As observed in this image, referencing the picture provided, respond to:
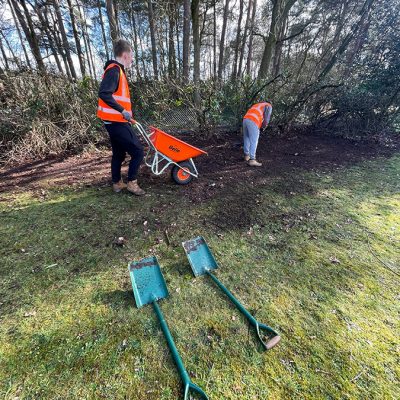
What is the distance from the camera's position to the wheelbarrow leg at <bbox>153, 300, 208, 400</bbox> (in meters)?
1.37

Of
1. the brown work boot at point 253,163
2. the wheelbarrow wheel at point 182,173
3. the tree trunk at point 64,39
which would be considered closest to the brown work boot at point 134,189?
the wheelbarrow wheel at point 182,173

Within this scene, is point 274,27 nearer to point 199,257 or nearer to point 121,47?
point 121,47

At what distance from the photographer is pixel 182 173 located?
3973mm

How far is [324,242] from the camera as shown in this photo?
9.16 feet

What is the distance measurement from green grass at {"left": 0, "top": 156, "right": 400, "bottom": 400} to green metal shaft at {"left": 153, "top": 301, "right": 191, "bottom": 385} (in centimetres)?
6

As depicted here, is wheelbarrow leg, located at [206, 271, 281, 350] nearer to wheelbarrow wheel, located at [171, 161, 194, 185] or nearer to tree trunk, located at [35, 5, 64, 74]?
wheelbarrow wheel, located at [171, 161, 194, 185]

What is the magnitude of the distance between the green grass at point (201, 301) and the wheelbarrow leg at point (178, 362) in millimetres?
61

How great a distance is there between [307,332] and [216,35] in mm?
18854

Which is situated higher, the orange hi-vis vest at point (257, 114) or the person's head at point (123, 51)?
the person's head at point (123, 51)

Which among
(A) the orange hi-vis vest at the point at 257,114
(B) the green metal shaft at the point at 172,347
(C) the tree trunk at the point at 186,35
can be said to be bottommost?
(B) the green metal shaft at the point at 172,347

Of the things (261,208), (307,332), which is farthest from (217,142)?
(307,332)

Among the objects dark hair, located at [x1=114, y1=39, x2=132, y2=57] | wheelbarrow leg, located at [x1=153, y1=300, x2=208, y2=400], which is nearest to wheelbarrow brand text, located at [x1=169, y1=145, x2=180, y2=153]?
→ dark hair, located at [x1=114, y1=39, x2=132, y2=57]

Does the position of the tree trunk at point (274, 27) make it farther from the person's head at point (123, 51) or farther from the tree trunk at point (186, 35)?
the person's head at point (123, 51)

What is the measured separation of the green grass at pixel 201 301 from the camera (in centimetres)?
147
